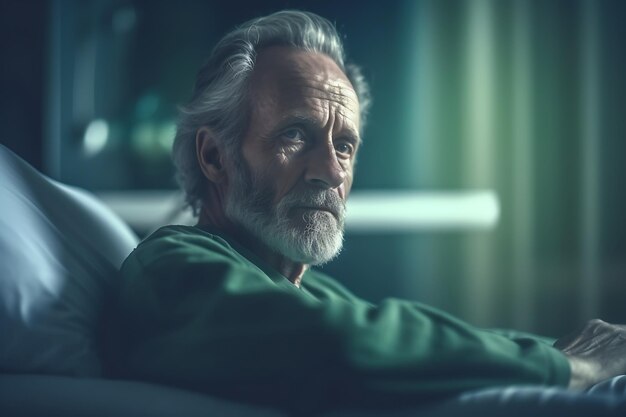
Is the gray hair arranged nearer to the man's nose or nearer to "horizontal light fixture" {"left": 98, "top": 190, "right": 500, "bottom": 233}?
the man's nose

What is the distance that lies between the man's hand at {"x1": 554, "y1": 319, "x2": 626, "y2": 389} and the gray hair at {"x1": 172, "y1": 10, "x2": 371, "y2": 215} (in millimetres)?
609

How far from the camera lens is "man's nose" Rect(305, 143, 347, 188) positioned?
113 centimetres

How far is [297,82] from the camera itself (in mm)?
1185

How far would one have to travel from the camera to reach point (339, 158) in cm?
124

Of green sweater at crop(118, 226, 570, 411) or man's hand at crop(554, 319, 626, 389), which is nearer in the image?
green sweater at crop(118, 226, 570, 411)

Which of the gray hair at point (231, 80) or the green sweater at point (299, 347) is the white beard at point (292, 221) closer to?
the gray hair at point (231, 80)

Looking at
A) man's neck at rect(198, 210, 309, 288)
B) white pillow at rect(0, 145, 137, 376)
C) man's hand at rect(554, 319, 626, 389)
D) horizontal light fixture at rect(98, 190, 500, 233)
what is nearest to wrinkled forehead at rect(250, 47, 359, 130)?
man's neck at rect(198, 210, 309, 288)

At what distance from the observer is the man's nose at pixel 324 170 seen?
1130mm

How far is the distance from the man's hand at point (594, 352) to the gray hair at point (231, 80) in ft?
2.00

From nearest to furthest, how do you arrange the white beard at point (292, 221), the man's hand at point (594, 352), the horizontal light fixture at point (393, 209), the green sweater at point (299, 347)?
1. the green sweater at point (299, 347)
2. the man's hand at point (594, 352)
3. the white beard at point (292, 221)
4. the horizontal light fixture at point (393, 209)

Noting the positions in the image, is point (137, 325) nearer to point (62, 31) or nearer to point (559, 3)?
point (62, 31)

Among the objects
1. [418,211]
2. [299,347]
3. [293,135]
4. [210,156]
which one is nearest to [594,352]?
[299,347]

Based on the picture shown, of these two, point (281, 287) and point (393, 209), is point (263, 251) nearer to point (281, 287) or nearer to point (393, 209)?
point (281, 287)

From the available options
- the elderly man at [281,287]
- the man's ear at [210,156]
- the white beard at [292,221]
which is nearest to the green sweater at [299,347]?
the elderly man at [281,287]
